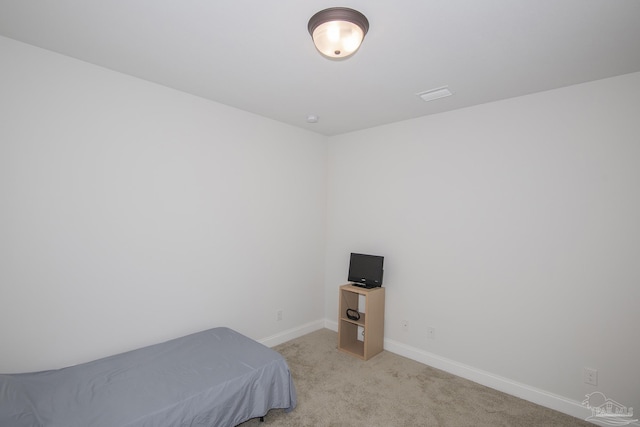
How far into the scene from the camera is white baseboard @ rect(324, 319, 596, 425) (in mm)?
2426

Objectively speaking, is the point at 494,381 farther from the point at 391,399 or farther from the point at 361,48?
the point at 361,48

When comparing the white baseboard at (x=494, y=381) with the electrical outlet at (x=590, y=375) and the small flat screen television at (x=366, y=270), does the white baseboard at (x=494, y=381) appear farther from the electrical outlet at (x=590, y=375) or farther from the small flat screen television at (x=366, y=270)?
the small flat screen television at (x=366, y=270)

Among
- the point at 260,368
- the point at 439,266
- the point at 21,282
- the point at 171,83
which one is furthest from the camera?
the point at 439,266

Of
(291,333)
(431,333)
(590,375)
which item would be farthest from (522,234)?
(291,333)

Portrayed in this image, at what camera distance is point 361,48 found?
6.57 ft

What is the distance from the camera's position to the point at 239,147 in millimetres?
3289

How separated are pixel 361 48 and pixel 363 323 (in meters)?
2.70

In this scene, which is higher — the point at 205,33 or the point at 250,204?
the point at 205,33

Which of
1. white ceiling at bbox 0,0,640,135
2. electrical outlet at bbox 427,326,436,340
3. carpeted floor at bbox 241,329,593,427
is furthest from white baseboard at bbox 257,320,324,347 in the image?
white ceiling at bbox 0,0,640,135

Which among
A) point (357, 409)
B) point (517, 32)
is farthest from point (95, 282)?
point (517, 32)

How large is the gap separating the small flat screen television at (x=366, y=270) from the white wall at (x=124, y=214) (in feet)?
2.77

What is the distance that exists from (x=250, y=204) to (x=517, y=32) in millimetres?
2695

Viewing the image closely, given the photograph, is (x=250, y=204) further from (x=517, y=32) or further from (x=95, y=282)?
(x=517, y=32)

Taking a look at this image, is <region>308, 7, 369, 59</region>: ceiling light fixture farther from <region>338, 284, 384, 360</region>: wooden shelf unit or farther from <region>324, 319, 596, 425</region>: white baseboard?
<region>324, 319, 596, 425</region>: white baseboard
